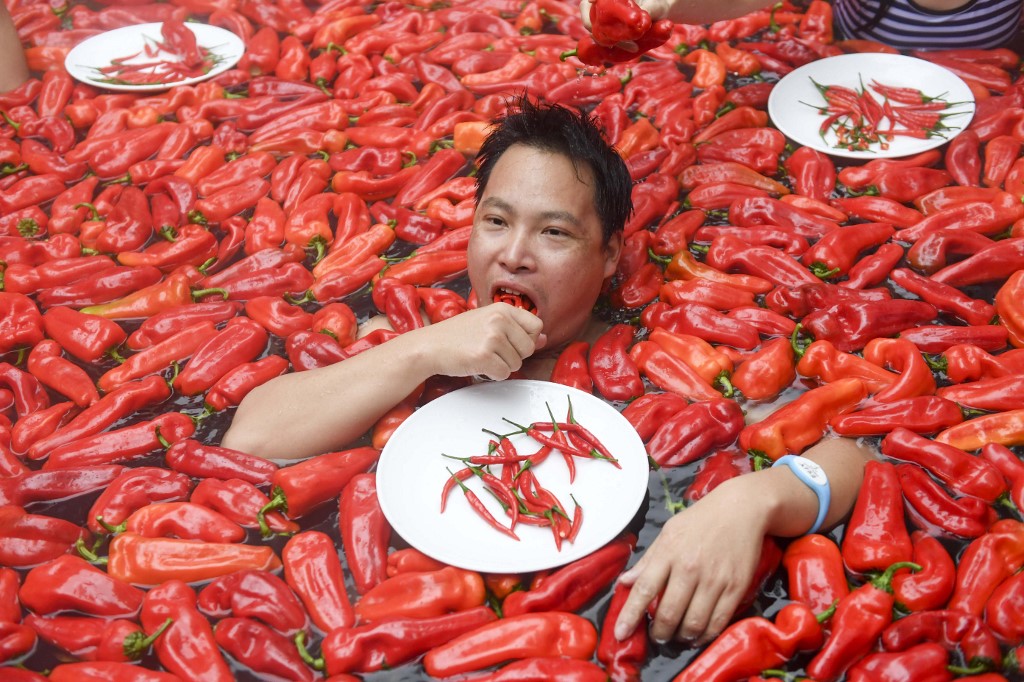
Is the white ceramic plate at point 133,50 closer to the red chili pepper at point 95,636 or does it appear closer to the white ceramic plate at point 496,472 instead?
the white ceramic plate at point 496,472

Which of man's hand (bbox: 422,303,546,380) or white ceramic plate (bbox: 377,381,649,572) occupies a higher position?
man's hand (bbox: 422,303,546,380)

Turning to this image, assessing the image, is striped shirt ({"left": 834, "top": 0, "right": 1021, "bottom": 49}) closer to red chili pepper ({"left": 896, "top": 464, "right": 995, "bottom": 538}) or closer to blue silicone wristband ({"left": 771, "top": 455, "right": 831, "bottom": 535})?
red chili pepper ({"left": 896, "top": 464, "right": 995, "bottom": 538})

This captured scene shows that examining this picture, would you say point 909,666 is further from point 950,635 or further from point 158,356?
point 158,356

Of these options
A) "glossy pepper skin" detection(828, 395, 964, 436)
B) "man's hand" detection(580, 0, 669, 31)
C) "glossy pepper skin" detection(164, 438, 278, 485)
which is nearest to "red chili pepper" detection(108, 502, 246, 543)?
"glossy pepper skin" detection(164, 438, 278, 485)

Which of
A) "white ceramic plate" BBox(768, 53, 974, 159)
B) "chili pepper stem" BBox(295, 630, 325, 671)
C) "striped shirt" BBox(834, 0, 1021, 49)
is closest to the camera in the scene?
"chili pepper stem" BBox(295, 630, 325, 671)

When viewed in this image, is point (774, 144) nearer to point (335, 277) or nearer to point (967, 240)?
point (967, 240)

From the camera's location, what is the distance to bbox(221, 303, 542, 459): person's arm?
2.14 m

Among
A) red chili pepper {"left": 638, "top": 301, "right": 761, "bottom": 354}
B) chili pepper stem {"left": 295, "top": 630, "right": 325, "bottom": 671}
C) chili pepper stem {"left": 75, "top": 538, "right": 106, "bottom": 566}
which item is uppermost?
red chili pepper {"left": 638, "top": 301, "right": 761, "bottom": 354}

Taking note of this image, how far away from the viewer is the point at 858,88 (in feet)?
11.2

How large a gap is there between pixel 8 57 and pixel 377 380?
8.28 feet

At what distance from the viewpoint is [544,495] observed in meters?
2.00

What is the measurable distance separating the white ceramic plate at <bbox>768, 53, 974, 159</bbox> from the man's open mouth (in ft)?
4.37

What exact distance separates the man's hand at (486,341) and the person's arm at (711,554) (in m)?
0.54

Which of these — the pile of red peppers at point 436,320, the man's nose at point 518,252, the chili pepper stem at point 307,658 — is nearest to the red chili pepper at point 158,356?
the pile of red peppers at point 436,320
